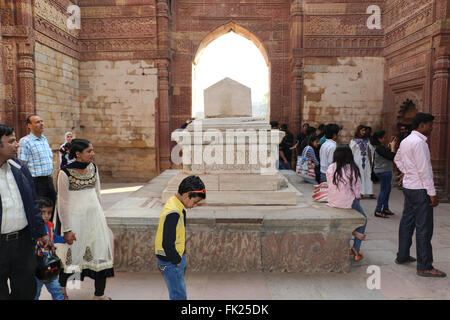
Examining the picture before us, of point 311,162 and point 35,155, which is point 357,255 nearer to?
point 311,162

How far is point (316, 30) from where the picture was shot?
9781mm

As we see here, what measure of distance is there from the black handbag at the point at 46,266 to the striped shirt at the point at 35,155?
2168 mm

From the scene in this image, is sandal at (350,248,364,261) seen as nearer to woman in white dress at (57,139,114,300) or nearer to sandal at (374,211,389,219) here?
sandal at (374,211,389,219)

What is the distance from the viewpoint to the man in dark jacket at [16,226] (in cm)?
221

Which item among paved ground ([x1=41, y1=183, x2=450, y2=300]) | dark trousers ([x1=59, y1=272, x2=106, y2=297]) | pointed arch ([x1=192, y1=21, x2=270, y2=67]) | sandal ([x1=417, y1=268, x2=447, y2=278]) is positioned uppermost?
pointed arch ([x1=192, y1=21, x2=270, y2=67])

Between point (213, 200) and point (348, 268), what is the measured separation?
1.62 meters

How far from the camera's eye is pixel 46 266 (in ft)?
7.68

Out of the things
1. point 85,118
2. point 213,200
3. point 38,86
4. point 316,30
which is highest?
point 316,30

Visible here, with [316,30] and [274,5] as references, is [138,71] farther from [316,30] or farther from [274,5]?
[316,30]

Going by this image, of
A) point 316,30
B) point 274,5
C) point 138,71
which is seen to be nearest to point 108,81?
point 138,71

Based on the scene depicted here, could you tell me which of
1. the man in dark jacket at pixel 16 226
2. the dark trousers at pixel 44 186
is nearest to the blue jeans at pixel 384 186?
the dark trousers at pixel 44 186

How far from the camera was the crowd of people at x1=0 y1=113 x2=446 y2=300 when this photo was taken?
7.29 ft
